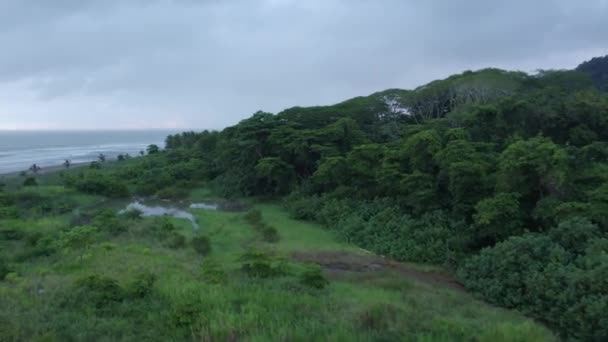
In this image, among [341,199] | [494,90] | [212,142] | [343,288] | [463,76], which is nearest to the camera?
[343,288]

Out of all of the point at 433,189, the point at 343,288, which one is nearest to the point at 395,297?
the point at 343,288

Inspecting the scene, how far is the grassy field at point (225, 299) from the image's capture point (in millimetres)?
6383

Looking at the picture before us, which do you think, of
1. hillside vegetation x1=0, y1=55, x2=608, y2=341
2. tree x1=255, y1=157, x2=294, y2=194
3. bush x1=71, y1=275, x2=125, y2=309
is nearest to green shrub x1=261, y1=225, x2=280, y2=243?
hillside vegetation x1=0, y1=55, x2=608, y2=341

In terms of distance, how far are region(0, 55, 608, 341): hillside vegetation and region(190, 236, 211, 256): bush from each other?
3.3 inches

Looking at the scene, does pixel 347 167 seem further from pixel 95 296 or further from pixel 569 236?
pixel 95 296

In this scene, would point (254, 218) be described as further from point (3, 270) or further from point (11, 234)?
point (3, 270)

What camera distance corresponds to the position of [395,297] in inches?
379

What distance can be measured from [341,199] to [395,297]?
10.9m

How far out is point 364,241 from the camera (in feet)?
53.2

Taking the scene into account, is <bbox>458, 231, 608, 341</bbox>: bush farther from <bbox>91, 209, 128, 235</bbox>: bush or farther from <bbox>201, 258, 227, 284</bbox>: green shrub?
<bbox>91, 209, 128, 235</bbox>: bush

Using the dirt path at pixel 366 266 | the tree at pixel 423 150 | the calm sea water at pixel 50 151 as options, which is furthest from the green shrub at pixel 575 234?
the calm sea water at pixel 50 151

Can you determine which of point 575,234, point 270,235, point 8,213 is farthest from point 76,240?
point 575,234

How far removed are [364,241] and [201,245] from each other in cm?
597

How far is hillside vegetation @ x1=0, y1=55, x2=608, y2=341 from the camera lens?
7.29 meters
